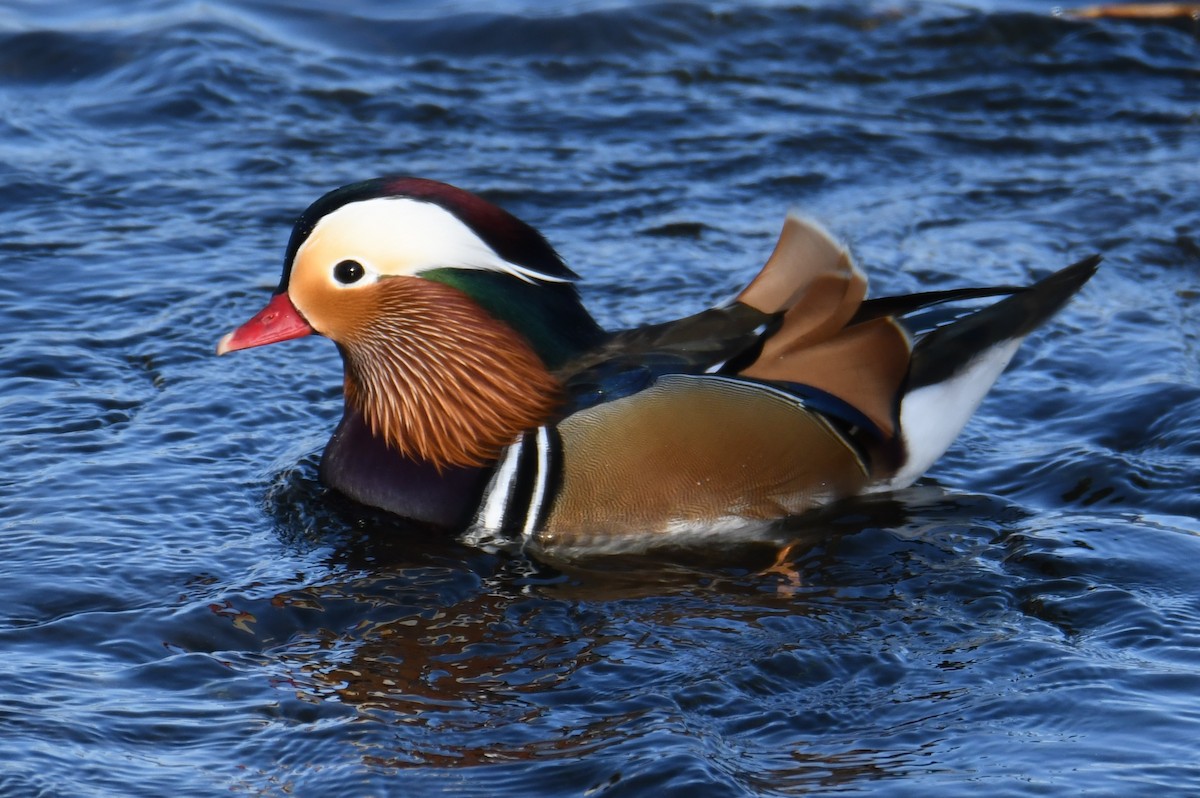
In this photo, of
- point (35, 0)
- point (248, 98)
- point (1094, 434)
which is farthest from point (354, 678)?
point (35, 0)

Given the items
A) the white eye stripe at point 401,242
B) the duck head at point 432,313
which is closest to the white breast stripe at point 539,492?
the duck head at point 432,313

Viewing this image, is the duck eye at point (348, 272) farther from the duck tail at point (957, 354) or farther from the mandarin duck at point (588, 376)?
the duck tail at point (957, 354)

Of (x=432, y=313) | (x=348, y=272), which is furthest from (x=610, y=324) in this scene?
(x=348, y=272)

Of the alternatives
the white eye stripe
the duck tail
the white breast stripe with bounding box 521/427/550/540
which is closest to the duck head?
the white eye stripe

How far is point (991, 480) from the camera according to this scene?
6012 mm

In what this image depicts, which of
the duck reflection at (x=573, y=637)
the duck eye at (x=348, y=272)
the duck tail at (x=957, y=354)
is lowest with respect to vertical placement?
the duck reflection at (x=573, y=637)

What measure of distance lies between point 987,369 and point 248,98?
5557mm

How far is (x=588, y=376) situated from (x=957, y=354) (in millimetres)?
1311

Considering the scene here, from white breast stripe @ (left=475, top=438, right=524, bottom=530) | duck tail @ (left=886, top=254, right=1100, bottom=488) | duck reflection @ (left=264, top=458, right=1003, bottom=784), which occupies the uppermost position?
duck tail @ (left=886, top=254, right=1100, bottom=488)

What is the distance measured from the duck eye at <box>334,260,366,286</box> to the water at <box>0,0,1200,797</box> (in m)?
0.76

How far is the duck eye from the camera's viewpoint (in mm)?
5445

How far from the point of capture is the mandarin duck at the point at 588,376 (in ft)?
17.2

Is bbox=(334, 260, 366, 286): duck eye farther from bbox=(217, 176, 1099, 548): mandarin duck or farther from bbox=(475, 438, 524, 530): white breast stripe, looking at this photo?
bbox=(475, 438, 524, 530): white breast stripe

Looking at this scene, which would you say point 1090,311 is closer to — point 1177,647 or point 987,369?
point 987,369
